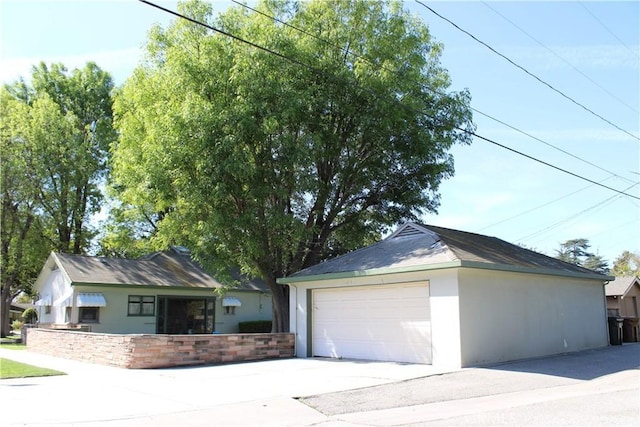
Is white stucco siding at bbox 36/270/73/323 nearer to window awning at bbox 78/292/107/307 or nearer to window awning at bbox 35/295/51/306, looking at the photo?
window awning at bbox 35/295/51/306

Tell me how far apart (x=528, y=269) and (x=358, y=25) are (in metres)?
10.7

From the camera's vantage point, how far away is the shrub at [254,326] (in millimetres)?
27984

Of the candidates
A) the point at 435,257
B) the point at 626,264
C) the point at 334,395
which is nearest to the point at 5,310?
the point at 435,257

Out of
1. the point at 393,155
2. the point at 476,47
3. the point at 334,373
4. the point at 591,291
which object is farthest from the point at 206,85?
the point at 591,291

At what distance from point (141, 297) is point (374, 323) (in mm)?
14629

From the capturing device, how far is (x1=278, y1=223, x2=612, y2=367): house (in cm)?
1327

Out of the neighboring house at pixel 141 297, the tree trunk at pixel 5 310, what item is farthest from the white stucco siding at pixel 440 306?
the tree trunk at pixel 5 310

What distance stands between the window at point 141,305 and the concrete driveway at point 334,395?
1170 cm

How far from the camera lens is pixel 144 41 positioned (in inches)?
880

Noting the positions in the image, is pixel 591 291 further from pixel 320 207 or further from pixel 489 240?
pixel 320 207

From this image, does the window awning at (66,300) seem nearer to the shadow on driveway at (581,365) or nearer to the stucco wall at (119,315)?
the stucco wall at (119,315)

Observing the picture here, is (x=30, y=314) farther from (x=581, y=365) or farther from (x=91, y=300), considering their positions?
(x=581, y=365)

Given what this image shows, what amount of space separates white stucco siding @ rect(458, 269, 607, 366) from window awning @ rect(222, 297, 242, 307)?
1644 centimetres

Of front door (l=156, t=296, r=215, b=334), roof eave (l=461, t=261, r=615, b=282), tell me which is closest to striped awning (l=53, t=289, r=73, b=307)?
front door (l=156, t=296, r=215, b=334)
